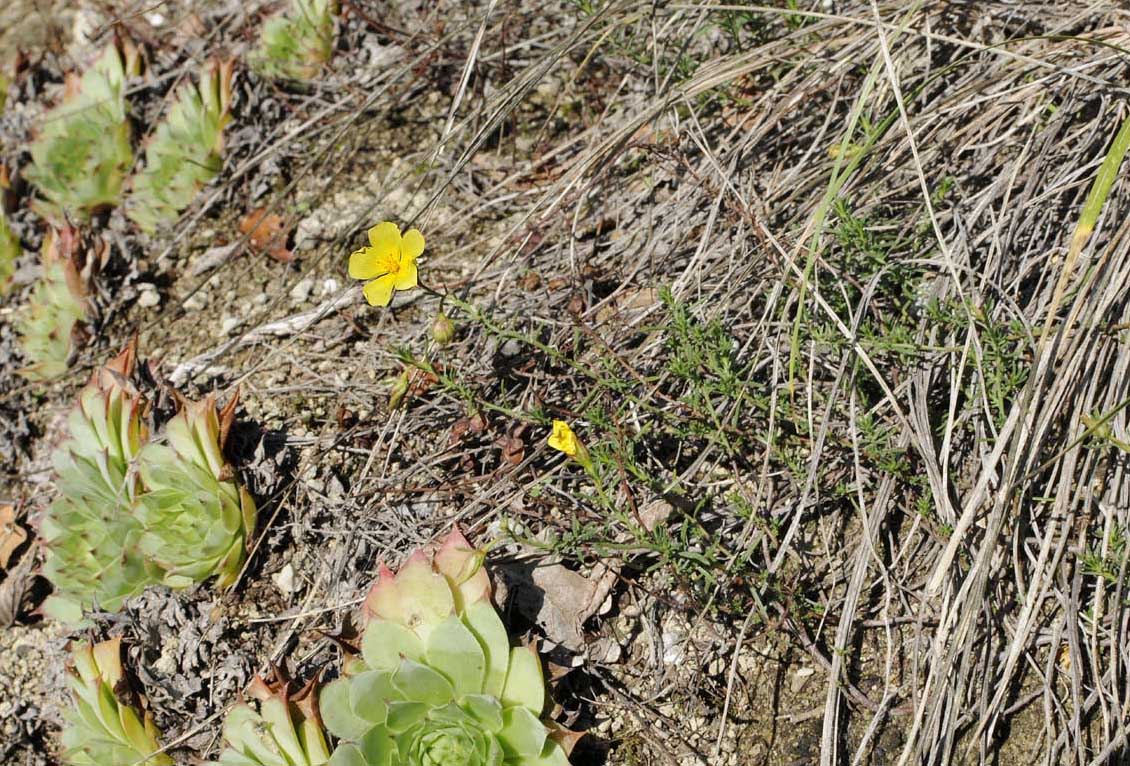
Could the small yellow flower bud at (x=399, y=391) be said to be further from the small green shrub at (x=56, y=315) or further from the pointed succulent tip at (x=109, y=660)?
the small green shrub at (x=56, y=315)

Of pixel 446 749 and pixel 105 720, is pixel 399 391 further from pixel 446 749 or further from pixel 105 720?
pixel 105 720

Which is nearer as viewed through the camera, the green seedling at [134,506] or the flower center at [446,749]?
the flower center at [446,749]

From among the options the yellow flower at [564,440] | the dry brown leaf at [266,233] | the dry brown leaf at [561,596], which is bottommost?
the dry brown leaf at [561,596]

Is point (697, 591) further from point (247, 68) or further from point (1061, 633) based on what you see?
point (247, 68)

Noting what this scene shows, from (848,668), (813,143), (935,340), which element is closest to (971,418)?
(935,340)

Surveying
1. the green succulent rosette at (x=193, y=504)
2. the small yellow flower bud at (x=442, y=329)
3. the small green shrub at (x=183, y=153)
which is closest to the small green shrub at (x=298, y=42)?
the small green shrub at (x=183, y=153)

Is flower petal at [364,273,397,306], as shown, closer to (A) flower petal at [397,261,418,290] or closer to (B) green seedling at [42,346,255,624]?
(A) flower petal at [397,261,418,290]

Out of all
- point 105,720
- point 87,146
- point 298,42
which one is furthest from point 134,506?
point 298,42
